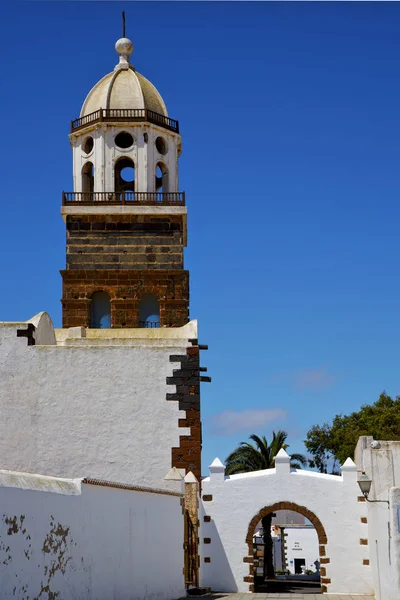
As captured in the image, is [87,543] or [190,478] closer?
[87,543]

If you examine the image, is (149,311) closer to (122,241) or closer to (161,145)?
(122,241)

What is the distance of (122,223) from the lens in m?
29.0

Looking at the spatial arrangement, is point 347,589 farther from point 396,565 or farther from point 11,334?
point 11,334

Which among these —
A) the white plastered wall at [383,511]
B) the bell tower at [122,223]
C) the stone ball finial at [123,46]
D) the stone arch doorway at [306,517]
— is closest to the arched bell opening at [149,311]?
the bell tower at [122,223]

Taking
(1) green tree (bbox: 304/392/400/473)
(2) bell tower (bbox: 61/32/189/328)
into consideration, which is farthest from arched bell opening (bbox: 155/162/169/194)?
(1) green tree (bbox: 304/392/400/473)

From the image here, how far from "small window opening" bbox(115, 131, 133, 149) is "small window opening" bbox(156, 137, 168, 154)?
2.99ft

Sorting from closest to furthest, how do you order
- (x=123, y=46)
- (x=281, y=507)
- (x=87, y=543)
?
1. (x=87, y=543)
2. (x=281, y=507)
3. (x=123, y=46)

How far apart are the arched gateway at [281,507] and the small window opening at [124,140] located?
1228 cm

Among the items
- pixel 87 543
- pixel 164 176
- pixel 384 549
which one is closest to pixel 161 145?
pixel 164 176

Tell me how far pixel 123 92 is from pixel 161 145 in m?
2.11

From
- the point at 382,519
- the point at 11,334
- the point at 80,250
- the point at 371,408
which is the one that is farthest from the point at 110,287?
the point at 371,408

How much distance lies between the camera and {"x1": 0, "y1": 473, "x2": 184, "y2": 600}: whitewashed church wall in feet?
34.5

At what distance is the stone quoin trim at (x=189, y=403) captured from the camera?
19906mm

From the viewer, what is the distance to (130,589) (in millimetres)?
14680
